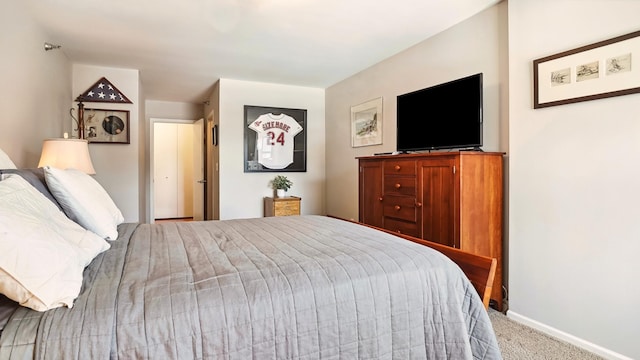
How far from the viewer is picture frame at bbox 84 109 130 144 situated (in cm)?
420

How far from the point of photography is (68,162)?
2.65m

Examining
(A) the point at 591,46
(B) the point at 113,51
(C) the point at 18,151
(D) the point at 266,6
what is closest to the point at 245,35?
(D) the point at 266,6

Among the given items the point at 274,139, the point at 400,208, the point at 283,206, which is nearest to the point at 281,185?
the point at 283,206

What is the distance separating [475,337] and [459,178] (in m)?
1.28

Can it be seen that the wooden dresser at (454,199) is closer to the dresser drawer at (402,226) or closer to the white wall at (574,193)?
the dresser drawer at (402,226)

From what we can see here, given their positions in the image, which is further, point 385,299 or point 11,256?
point 385,299

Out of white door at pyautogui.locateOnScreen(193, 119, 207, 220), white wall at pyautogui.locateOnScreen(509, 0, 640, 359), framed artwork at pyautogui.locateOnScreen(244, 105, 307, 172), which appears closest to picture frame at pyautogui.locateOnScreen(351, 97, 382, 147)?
framed artwork at pyautogui.locateOnScreen(244, 105, 307, 172)

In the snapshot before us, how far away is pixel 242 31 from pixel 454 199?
241cm

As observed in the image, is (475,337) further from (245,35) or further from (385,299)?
(245,35)

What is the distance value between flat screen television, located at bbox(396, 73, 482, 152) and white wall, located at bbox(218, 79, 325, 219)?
7.61ft

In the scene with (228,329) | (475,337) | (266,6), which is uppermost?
(266,6)

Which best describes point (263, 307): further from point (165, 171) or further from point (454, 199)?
point (165, 171)

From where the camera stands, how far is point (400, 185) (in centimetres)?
283

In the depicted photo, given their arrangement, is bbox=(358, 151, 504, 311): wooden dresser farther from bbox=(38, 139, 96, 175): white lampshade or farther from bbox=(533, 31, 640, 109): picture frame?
bbox=(38, 139, 96, 175): white lampshade
